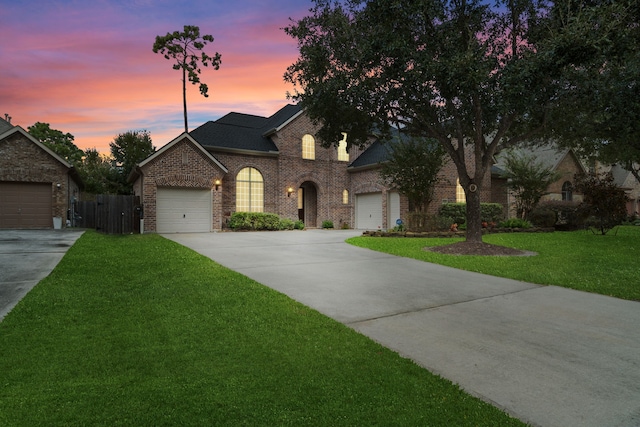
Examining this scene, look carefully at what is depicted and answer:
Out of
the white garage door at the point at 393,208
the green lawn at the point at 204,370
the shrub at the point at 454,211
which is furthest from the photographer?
the white garage door at the point at 393,208

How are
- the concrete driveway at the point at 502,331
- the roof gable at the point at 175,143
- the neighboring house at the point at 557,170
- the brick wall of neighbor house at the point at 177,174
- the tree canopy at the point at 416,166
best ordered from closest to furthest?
the concrete driveway at the point at 502,331 → the tree canopy at the point at 416,166 → the roof gable at the point at 175,143 → the brick wall of neighbor house at the point at 177,174 → the neighboring house at the point at 557,170

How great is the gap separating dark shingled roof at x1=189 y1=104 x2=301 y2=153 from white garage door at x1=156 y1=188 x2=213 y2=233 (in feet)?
10.6

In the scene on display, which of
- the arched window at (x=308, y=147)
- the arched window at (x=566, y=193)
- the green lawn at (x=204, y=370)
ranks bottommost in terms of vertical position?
the green lawn at (x=204, y=370)

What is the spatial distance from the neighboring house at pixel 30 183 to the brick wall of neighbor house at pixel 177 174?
510 centimetres

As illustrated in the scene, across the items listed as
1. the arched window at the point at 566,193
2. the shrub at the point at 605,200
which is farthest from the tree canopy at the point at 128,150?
the arched window at the point at 566,193

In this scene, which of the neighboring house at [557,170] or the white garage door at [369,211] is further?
the neighboring house at [557,170]

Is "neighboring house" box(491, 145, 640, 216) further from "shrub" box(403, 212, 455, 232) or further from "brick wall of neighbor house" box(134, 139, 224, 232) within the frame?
"brick wall of neighbor house" box(134, 139, 224, 232)

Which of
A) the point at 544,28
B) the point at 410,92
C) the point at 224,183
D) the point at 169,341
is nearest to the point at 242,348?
the point at 169,341

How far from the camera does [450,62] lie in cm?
948

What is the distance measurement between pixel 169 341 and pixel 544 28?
1259 centimetres

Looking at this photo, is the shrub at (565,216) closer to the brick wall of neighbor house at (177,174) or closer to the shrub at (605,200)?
the shrub at (605,200)

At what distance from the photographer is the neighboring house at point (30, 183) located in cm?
1855

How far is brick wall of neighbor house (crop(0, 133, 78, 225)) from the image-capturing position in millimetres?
18484

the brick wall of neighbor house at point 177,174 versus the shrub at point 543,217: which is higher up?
the brick wall of neighbor house at point 177,174
